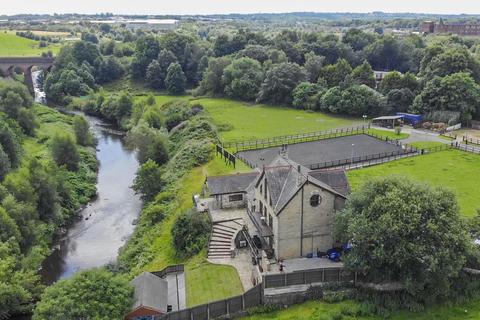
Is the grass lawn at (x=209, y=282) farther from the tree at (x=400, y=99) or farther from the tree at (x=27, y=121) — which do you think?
the tree at (x=400, y=99)

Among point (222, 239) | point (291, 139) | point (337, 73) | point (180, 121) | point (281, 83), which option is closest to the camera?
point (222, 239)

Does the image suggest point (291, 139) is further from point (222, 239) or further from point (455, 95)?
point (222, 239)

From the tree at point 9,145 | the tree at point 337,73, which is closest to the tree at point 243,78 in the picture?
the tree at point 337,73

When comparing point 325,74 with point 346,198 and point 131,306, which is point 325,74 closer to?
point 346,198

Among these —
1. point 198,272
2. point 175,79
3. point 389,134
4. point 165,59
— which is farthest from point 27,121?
point 389,134

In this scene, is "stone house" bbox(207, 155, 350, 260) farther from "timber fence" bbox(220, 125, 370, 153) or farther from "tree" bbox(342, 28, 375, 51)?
"tree" bbox(342, 28, 375, 51)
